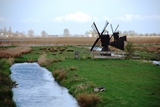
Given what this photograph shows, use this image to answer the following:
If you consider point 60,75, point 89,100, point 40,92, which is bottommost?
point 40,92

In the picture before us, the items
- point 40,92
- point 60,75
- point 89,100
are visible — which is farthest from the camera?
point 60,75

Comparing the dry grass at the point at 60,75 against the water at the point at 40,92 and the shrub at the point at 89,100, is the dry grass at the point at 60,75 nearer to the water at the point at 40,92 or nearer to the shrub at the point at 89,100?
the water at the point at 40,92

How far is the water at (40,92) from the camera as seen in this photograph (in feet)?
74.0

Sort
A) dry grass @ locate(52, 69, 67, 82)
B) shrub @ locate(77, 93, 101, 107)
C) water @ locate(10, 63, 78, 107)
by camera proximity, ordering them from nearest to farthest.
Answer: shrub @ locate(77, 93, 101, 107) < water @ locate(10, 63, 78, 107) < dry grass @ locate(52, 69, 67, 82)

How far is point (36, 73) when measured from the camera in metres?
40.2

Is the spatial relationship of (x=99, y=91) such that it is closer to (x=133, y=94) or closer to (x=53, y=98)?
(x=133, y=94)

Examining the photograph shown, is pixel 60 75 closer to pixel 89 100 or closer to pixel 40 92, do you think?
pixel 40 92

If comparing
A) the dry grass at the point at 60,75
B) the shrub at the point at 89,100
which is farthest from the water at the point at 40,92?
the shrub at the point at 89,100

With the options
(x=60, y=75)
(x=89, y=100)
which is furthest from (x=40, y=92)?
(x=89, y=100)

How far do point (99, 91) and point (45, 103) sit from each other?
5.04 metres

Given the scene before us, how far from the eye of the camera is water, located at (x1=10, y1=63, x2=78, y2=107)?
22559 mm

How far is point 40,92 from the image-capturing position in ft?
89.0

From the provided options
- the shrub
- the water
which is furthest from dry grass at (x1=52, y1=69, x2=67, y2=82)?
the shrub

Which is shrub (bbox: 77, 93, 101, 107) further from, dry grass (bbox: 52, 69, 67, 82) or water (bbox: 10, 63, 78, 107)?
dry grass (bbox: 52, 69, 67, 82)
